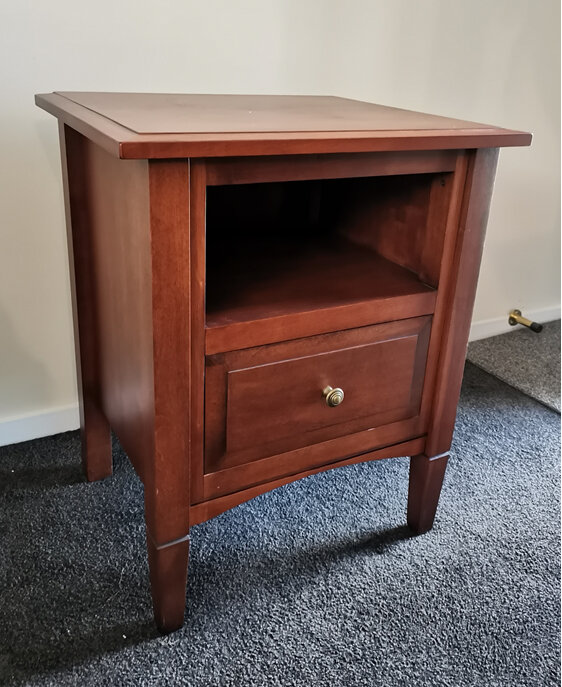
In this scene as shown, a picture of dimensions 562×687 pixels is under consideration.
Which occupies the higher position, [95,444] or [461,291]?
[461,291]

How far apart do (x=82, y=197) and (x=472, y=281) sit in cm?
59

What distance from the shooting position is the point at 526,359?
180 cm

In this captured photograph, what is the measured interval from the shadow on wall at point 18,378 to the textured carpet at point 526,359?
1.08 m

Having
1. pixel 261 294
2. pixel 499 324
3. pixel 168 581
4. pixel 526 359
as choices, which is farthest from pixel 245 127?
pixel 499 324

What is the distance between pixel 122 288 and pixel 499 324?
138 centimetres

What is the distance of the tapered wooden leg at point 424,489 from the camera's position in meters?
1.07

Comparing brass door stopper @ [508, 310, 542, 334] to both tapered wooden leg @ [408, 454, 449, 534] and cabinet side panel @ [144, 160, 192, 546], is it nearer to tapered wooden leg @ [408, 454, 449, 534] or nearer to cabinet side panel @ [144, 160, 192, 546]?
tapered wooden leg @ [408, 454, 449, 534]

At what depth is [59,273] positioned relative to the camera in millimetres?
1264

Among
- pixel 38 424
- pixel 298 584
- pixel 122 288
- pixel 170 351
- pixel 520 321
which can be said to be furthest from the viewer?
pixel 520 321

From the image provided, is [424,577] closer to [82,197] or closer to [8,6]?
[82,197]

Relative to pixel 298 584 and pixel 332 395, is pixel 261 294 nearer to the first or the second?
pixel 332 395

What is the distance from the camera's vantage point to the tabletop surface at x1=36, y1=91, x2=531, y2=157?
68 cm

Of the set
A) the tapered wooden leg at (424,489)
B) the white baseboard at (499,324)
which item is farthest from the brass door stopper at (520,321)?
the tapered wooden leg at (424,489)

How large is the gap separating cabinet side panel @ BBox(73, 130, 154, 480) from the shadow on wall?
278 millimetres
